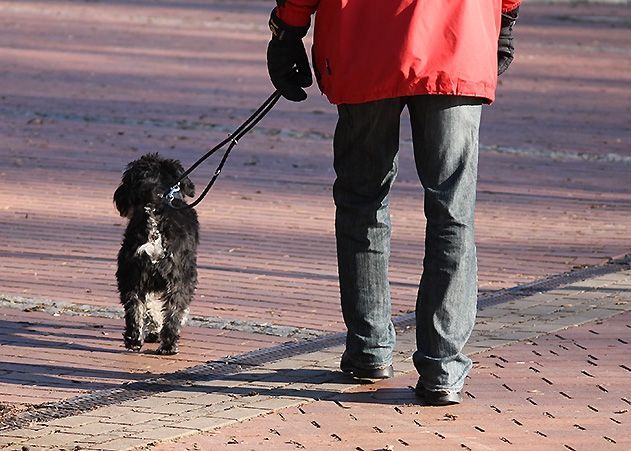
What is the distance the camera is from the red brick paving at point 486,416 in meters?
4.97

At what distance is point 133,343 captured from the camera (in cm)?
635

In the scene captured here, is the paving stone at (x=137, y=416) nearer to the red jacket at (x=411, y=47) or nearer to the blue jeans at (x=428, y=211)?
the blue jeans at (x=428, y=211)

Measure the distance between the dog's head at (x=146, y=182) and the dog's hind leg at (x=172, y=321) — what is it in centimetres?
43

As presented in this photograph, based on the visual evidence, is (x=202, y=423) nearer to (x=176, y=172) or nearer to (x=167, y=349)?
(x=167, y=349)

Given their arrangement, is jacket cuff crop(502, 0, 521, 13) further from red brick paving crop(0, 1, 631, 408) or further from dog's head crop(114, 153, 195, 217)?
red brick paving crop(0, 1, 631, 408)

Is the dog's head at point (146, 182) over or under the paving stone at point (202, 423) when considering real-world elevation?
over

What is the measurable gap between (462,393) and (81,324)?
6.97 ft

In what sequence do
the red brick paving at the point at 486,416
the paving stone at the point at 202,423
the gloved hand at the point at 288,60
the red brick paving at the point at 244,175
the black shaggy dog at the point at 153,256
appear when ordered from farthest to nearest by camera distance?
the red brick paving at the point at 244,175 < the black shaggy dog at the point at 153,256 < the gloved hand at the point at 288,60 < the paving stone at the point at 202,423 < the red brick paving at the point at 486,416

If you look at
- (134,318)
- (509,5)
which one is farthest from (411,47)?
(134,318)

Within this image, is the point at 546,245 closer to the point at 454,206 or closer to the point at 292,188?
the point at 292,188

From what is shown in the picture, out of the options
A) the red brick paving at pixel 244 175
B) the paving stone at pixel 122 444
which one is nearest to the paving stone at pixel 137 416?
the paving stone at pixel 122 444

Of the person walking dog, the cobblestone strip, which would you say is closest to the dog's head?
the cobblestone strip

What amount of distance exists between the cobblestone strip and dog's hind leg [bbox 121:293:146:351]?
567 mm

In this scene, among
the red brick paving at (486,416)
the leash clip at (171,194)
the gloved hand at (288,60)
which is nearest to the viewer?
the red brick paving at (486,416)
